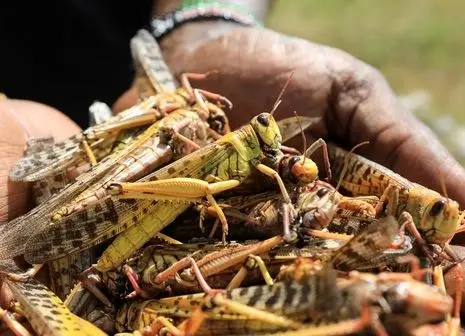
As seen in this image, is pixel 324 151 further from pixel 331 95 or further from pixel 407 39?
pixel 407 39

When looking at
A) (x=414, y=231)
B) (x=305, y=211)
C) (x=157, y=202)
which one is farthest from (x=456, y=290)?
(x=157, y=202)

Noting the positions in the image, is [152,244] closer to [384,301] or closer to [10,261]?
[10,261]


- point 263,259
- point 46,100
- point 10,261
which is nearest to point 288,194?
point 263,259

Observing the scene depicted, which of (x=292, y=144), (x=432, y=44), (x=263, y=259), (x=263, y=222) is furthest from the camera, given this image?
(x=432, y=44)

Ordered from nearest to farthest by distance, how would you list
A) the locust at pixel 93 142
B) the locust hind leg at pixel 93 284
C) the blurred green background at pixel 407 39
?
the locust hind leg at pixel 93 284 < the locust at pixel 93 142 < the blurred green background at pixel 407 39

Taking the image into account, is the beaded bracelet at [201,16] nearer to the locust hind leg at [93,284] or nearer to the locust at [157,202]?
the locust at [157,202]

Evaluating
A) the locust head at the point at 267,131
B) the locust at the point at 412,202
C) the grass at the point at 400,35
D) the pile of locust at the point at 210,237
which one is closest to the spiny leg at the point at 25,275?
the pile of locust at the point at 210,237
